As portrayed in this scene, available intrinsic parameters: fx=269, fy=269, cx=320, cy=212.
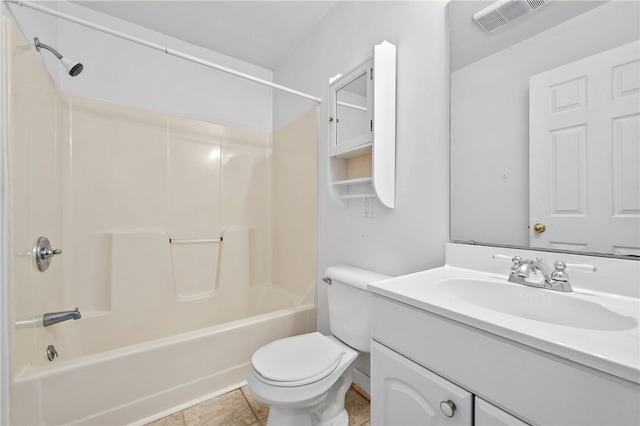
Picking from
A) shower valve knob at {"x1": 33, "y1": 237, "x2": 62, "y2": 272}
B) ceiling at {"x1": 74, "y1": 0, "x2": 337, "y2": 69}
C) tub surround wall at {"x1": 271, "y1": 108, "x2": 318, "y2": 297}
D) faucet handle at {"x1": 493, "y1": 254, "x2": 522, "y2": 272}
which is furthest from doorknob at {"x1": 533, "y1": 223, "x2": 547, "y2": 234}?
shower valve knob at {"x1": 33, "y1": 237, "x2": 62, "y2": 272}

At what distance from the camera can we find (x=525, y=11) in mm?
950

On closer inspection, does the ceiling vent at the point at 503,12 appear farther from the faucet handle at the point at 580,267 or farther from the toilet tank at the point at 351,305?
the toilet tank at the point at 351,305

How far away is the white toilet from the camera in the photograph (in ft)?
3.50

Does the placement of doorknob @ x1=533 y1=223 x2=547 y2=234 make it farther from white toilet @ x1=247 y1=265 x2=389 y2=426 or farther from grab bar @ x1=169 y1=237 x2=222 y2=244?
grab bar @ x1=169 y1=237 x2=222 y2=244

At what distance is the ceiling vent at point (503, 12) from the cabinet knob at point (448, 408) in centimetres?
128

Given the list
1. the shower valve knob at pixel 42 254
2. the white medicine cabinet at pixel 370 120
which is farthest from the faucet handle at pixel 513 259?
the shower valve knob at pixel 42 254

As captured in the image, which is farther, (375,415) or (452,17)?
(452,17)

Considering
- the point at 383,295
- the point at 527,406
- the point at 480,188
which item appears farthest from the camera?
the point at 480,188

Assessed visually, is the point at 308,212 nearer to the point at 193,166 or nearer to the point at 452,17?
the point at 193,166

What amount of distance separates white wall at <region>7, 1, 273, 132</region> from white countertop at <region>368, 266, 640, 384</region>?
206 centimetres

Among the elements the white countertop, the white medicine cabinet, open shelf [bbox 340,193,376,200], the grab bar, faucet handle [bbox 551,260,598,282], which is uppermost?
the white medicine cabinet

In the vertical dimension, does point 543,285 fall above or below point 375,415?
above

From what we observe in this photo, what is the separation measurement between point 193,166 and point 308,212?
999mm

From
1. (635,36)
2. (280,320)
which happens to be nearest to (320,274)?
(280,320)
